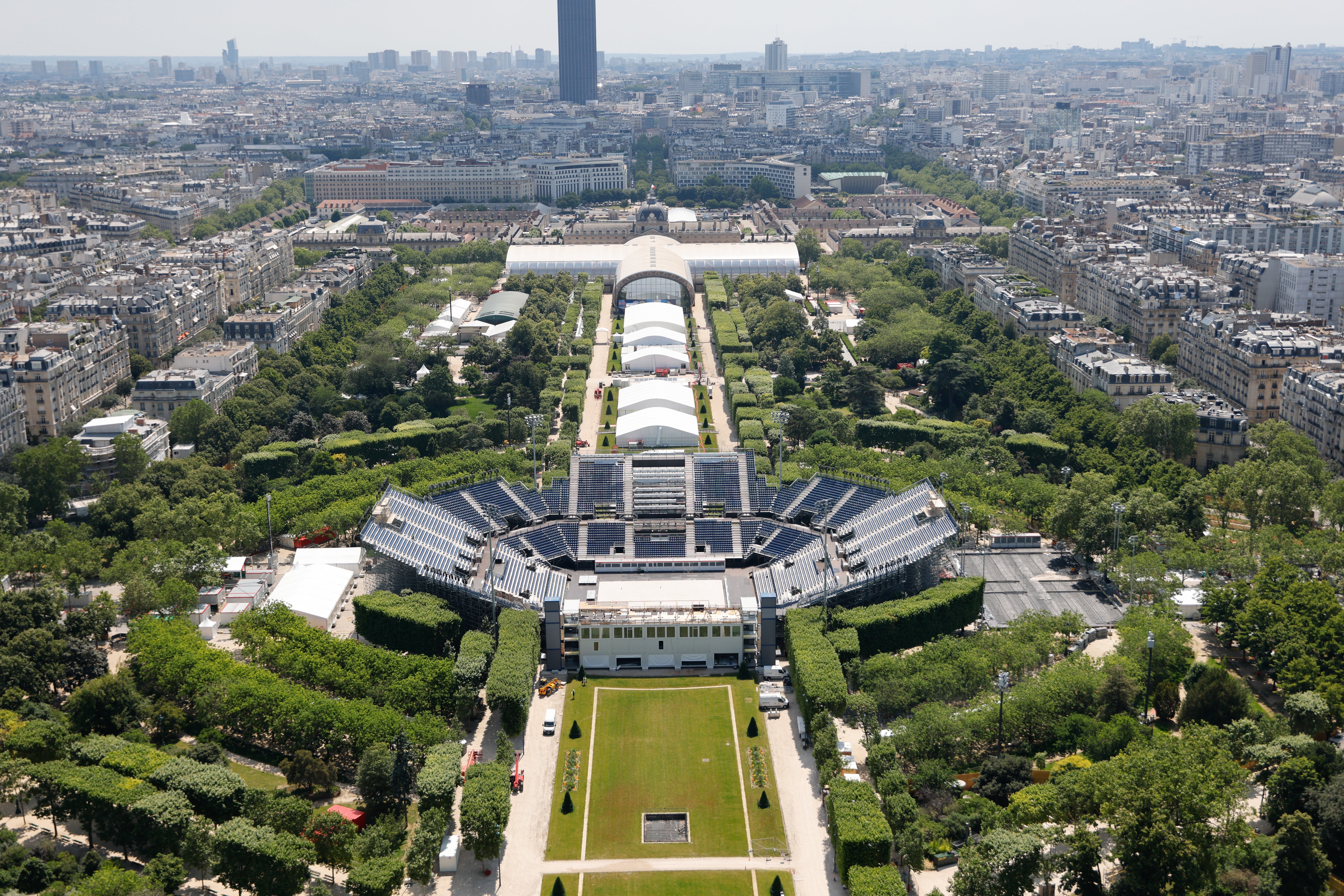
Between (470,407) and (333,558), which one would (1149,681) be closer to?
(333,558)

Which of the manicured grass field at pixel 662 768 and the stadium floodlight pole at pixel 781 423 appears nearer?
the manicured grass field at pixel 662 768

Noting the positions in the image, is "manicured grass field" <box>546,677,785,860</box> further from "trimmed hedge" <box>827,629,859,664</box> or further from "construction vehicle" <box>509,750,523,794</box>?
"trimmed hedge" <box>827,629,859,664</box>

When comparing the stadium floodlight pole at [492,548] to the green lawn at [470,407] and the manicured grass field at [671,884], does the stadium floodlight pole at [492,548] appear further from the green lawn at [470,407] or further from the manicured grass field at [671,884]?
the green lawn at [470,407]

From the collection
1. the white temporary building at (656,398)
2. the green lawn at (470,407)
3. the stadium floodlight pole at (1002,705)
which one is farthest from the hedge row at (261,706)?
the white temporary building at (656,398)

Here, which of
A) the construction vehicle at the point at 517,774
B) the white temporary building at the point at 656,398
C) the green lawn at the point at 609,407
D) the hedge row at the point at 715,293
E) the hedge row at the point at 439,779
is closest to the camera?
the hedge row at the point at 439,779

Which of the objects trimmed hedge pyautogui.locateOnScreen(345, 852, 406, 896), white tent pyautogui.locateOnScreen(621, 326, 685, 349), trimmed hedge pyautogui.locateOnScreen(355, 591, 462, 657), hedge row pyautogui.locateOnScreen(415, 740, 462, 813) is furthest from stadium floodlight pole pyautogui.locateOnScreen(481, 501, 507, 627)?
white tent pyautogui.locateOnScreen(621, 326, 685, 349)
